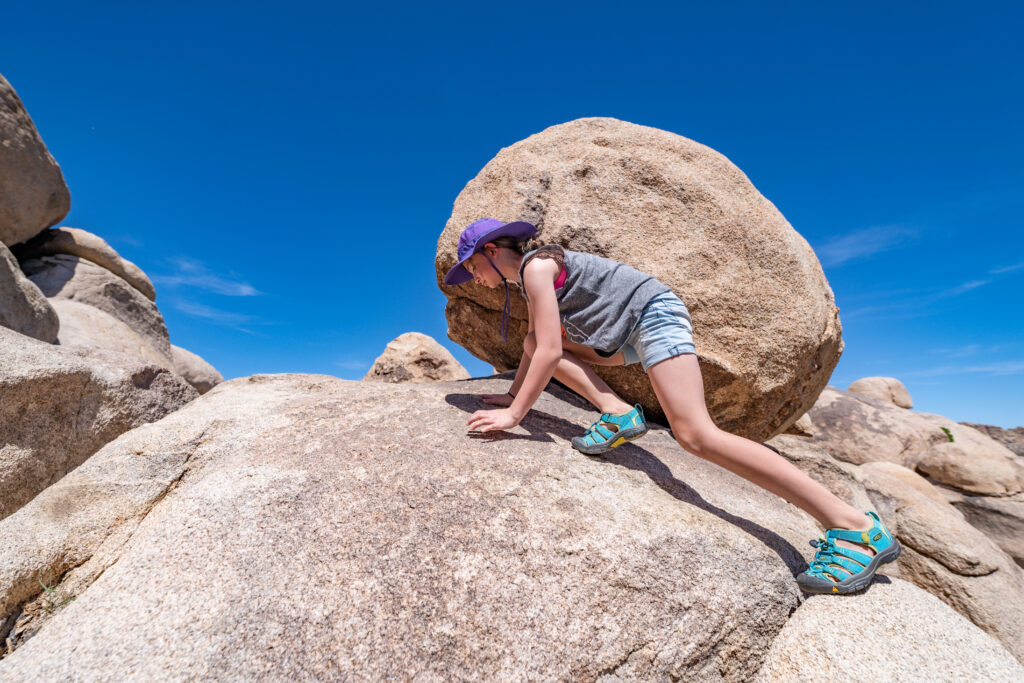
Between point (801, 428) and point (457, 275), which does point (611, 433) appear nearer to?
point (457, 275)

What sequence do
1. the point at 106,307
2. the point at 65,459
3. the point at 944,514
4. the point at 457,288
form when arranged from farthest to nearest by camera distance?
the point at 106,307, the point at 944,514, the point at 457,288, the point at 65,459

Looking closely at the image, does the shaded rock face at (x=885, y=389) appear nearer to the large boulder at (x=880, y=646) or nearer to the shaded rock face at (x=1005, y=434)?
the shaded rock face at (x=1005, y=434)

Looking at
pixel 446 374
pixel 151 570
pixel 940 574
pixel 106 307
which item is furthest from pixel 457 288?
pixel 106 307

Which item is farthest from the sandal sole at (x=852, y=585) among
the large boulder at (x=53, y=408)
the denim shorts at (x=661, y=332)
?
the large boulder at (x=53, y=408)

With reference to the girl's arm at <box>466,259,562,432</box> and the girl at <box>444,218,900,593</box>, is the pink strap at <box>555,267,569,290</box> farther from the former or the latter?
the girl's arm at <box>466,259,562,432</box>

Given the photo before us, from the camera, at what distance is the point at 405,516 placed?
2.15 m

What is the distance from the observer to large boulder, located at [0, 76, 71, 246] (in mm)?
6512

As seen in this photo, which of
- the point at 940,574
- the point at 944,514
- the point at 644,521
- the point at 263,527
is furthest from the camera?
the point at 944,514

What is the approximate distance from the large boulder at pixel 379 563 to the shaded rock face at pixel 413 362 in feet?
18.0

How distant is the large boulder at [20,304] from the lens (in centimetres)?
470

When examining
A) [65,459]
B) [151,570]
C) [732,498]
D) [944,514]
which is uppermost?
[944,514]

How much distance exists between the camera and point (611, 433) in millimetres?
2973

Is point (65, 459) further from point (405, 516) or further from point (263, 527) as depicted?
point (405, 516)

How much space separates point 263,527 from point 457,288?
2.80 metres
